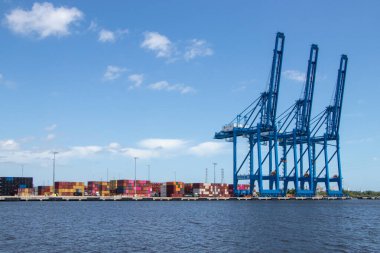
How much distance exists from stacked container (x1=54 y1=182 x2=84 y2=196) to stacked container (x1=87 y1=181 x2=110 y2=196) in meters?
4.90

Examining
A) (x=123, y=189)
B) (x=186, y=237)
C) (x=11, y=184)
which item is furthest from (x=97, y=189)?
(x=186, y=237)

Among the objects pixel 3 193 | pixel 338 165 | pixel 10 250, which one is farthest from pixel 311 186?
pixel 10 250

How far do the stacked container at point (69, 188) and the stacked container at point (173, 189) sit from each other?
24571 mm

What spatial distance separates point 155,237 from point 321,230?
1573 cm

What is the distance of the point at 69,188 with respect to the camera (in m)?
138

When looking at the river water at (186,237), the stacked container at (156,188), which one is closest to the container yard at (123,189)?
the stacked container at (156,188)

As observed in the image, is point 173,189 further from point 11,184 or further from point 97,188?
point 11,184

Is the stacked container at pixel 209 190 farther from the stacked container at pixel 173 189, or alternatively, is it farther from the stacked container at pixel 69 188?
the stacked container at pixel 69 188

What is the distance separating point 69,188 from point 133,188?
18.4 m

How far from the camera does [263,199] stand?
124 meters

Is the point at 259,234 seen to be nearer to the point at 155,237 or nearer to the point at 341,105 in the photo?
the point at 155,237

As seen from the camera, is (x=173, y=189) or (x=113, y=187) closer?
(x=173, y=189)

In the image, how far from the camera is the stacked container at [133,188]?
141 metres

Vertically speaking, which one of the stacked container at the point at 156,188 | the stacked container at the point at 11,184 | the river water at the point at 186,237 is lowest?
the stacked container at the point at 156,188
